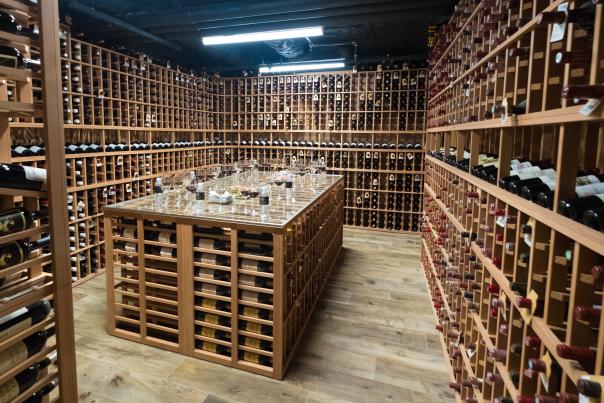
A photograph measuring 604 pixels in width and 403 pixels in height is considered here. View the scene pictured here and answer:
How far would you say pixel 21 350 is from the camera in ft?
3.76

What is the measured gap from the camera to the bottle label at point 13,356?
1.09m

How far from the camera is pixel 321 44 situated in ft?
20.5

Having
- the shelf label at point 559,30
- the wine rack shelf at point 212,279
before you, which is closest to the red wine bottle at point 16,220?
the wine rack shelf at point 212,279

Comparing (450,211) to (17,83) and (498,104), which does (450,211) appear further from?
(17,83)

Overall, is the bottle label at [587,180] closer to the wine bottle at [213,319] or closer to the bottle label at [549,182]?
the bottle label at [549,182]

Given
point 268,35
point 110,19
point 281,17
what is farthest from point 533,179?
point 110,19

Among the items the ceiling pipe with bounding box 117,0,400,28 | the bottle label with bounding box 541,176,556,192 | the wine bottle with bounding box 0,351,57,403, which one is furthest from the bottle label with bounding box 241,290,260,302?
the ceiling pipe with bounding box 117,0,400,28

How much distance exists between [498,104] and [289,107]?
18.5 feet

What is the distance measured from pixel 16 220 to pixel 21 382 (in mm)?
520

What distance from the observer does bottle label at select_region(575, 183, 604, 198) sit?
114 cm

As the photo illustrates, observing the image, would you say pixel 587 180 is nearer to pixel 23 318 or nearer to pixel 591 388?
pixel 591 388

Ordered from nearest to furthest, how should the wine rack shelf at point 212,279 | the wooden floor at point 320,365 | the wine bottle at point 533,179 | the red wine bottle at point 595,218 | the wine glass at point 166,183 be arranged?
the red wine bottle at point 595,218 < the wine bottle at point 533,179 < the wooden floor at point 320,365 < the wine rack shelf at point 212,279 < the wine glass at point 166,183

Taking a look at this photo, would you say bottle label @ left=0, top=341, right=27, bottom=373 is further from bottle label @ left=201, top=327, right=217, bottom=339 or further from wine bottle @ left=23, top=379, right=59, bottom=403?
bottle label @ left=201, top=327, right=217, bottom=339

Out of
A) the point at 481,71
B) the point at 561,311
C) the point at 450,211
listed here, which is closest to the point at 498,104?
the point at 481,71
